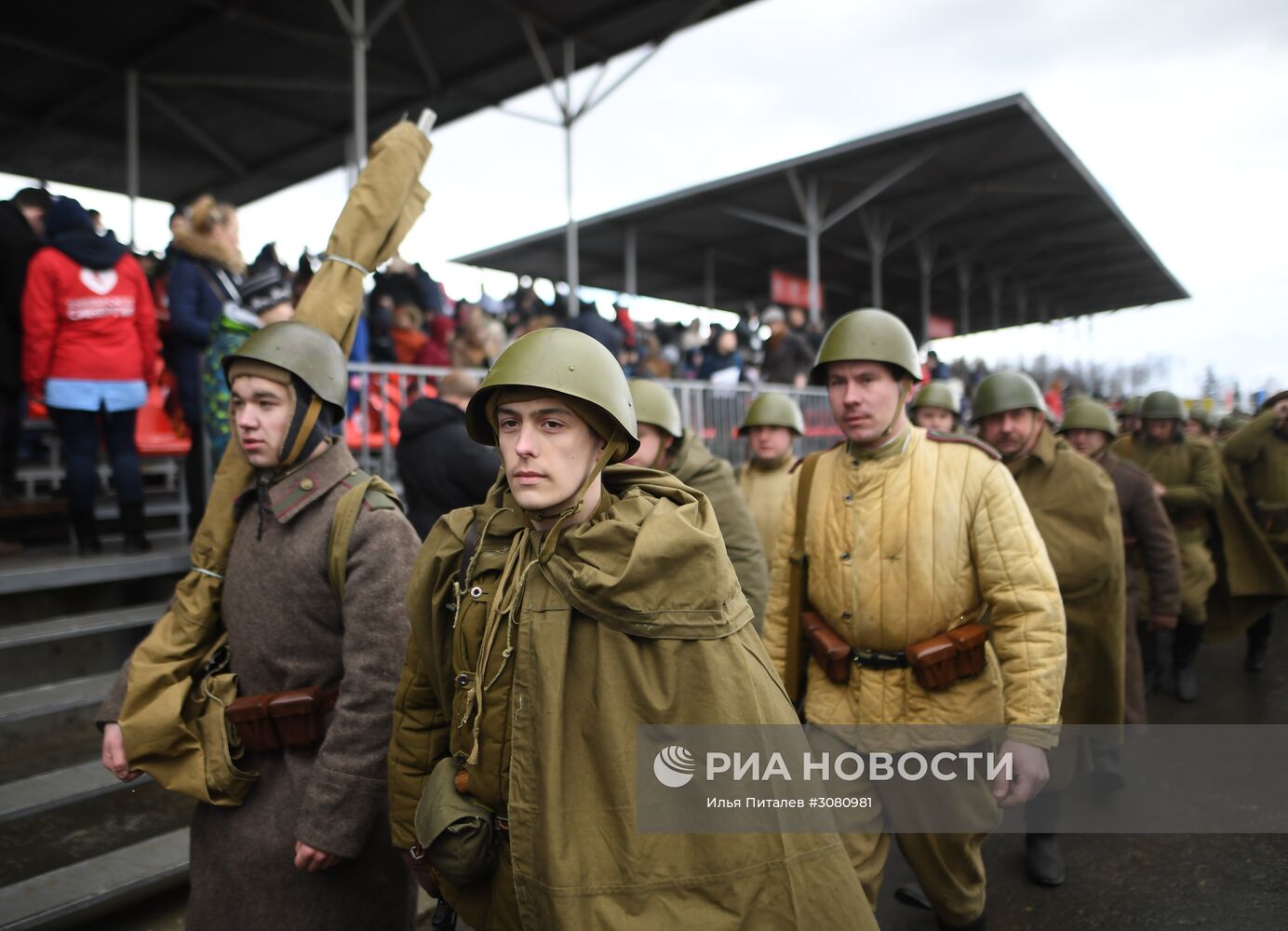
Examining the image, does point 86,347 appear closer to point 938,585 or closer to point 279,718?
point 279,718

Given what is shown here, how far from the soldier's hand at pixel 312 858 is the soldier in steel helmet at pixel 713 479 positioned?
2.28 meters

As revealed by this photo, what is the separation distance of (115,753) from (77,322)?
3.26 m

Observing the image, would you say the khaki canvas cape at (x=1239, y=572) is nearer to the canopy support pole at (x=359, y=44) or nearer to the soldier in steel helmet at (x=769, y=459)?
the soldier in steel helmet at (x=769, y=459)

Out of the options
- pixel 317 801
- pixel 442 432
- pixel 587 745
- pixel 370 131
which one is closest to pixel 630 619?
pixel 587 745

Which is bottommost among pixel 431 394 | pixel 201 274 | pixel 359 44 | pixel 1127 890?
pixel 1127 890

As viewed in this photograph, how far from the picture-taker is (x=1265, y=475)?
7.32 m

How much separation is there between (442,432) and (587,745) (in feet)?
8.93

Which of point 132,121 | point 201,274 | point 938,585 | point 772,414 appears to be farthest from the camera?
point 132,121

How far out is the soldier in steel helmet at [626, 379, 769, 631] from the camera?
4043 mm

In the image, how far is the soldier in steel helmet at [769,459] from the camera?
530 cm

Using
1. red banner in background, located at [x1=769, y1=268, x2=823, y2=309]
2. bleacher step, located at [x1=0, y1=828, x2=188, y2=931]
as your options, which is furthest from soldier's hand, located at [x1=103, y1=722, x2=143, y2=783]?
red banner in background, located at [x1=769, y1=268, x2=823, y2=309]

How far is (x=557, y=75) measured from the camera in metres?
10.9

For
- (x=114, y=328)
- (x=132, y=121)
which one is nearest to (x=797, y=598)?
(x=114, y=328)

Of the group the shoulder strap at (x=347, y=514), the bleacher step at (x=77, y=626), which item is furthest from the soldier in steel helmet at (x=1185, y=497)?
the bleacher step at (x=77, y=626)
